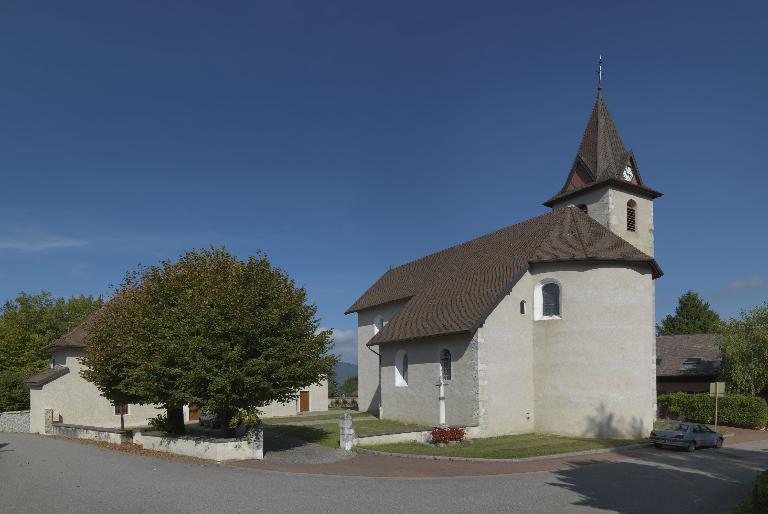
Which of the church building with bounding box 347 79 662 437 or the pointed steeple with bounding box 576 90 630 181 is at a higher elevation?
the pointed steeple with bounding box 576 90 630 181

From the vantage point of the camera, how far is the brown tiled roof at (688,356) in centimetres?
3933

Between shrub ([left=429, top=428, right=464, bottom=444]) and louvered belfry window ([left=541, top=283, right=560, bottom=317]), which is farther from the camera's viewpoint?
louvered belfry window ([left=541, top=283, right=560, bottom=317])

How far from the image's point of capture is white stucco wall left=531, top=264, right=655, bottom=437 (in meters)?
25.5

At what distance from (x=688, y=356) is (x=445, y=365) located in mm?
23300

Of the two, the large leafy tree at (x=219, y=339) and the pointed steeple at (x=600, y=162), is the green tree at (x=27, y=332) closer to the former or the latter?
the large leafy tree at (x=219, y=339)

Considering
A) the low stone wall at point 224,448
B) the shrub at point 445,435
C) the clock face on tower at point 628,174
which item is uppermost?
the clock face on tower at point 628,174

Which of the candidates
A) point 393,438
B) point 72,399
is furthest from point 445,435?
point 72,399

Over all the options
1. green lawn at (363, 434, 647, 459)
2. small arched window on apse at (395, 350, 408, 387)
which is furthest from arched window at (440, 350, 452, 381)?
green lawn at (363, 434, 647, 459)

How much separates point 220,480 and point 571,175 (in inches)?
1078

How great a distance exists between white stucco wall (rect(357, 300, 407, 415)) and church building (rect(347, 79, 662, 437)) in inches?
283

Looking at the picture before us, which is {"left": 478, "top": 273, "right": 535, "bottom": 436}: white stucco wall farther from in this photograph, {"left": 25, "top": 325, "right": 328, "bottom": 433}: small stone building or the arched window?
{"left": 25, "top": 325, "right": 328, "bottom": 433}: small stone building

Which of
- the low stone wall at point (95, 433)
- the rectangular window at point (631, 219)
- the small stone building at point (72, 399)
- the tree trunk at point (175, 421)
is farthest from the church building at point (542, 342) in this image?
the low stone wall at point (95, 433)

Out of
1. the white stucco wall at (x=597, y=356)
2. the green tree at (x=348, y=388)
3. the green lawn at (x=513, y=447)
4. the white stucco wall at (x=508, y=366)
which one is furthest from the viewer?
the green tree at (x=348, y=388)

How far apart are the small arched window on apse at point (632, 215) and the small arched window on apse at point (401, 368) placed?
14951 millimetres
